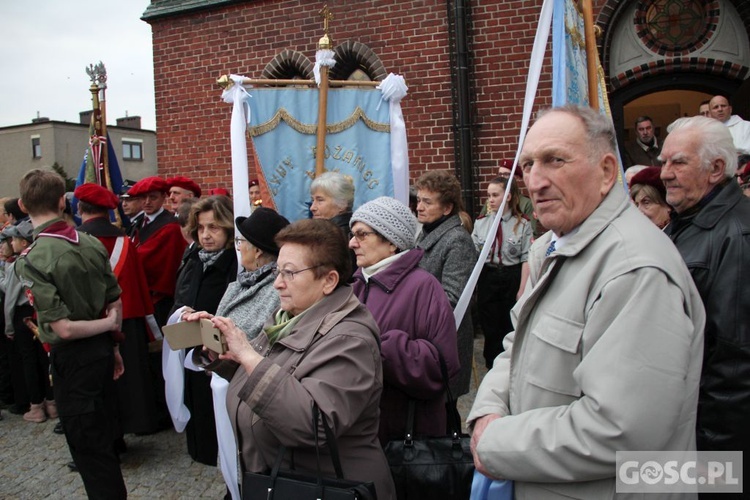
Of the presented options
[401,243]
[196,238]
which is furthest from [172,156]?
[401,243]

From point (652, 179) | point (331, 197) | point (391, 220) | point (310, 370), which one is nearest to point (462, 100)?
point (331, 197)

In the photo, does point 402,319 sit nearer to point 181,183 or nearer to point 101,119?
point 181,183

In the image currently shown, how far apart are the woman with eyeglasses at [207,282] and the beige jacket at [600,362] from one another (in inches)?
100

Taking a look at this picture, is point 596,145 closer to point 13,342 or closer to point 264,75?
point 13,342

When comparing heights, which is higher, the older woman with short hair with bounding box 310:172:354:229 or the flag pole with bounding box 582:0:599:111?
the flag pole with bounding box 582:0:599:111

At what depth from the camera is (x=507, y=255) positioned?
5848mm

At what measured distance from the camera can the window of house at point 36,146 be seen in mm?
32094

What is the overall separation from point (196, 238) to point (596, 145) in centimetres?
320

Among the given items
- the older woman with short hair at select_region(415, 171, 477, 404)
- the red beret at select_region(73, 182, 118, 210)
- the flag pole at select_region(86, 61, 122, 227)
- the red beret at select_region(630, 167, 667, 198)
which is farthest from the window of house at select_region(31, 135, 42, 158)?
the red beret at select_region(630, 167, 667, 198)

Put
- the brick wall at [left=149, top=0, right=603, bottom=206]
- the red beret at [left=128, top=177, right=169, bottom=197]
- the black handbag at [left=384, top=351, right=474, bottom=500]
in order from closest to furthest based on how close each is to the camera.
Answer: the black handbag at [left=384, top=351, right=474, bottom=500], the red beret at [left=128, top=177, right=169, bottom=197], the brick wall at [left=149, top=0, right=603, bottom=206]

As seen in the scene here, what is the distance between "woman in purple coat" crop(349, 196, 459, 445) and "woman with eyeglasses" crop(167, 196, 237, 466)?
→ 125cm

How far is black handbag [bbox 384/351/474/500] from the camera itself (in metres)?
2.46

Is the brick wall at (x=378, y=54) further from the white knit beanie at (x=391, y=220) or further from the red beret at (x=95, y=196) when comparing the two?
the white knit beanie at (x=391, y=220)

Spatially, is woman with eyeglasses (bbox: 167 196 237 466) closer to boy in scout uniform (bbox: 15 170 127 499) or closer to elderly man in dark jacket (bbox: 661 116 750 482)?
boy in scout uniform (bbox: 15 170 127 499)
